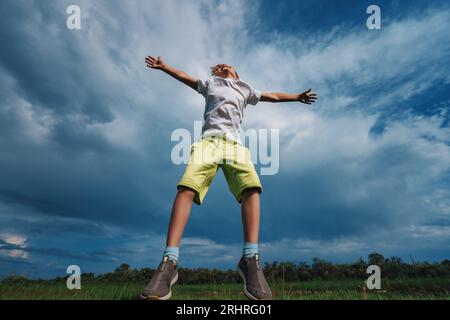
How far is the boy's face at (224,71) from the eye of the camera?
16.3 feet

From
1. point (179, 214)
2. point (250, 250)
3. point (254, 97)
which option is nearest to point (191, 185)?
point (179, 214)

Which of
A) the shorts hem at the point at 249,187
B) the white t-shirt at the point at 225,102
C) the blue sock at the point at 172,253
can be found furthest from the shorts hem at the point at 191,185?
the white t-shirt at the point at 225,102

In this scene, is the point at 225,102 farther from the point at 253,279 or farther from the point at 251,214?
the point at 253,279

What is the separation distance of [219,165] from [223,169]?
74 millimetres

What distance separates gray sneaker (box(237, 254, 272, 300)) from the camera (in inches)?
136

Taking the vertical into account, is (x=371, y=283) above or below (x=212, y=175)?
below

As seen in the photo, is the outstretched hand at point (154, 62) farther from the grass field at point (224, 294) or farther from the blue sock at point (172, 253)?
the grass field at point (224, 294)

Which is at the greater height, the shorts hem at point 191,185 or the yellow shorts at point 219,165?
the yellow shorts at point 219,165

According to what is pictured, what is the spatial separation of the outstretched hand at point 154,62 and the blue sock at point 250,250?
2560mm

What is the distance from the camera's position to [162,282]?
3.35 m
